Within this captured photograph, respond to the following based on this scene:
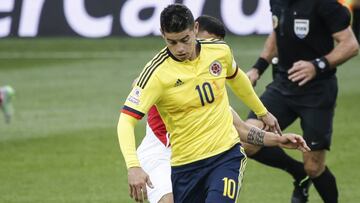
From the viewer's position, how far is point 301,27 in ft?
36.2

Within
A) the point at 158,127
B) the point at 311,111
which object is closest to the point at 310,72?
the point at 311,111

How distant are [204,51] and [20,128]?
337 inches

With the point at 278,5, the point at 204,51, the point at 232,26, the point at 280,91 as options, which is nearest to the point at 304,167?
the point at 280,91

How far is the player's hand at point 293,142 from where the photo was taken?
8695mm

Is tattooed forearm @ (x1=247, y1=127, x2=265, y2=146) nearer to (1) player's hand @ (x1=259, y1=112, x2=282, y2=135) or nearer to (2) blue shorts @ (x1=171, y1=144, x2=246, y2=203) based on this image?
(1) player's hand @ (x1=259, y1=112, x2=282, y2=135)

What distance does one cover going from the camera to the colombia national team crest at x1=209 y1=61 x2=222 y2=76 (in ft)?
28.8

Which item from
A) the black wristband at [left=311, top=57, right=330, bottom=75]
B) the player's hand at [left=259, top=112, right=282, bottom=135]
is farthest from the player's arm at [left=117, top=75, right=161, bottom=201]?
the black wristband at [left=311, top=57, right=330, bottom=75]

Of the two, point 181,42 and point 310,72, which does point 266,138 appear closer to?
point 181,42

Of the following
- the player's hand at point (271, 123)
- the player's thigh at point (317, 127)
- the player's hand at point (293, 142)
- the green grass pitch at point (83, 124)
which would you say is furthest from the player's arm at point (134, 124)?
the green grass pitch at point (83, 124)

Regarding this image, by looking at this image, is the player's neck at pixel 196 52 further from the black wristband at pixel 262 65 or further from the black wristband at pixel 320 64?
the black wristband at pixel 262 65

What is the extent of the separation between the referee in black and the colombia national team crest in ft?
6.90

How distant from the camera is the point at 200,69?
873cm

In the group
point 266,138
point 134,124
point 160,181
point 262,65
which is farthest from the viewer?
point 262,65

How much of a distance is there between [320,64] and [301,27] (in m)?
0.43
